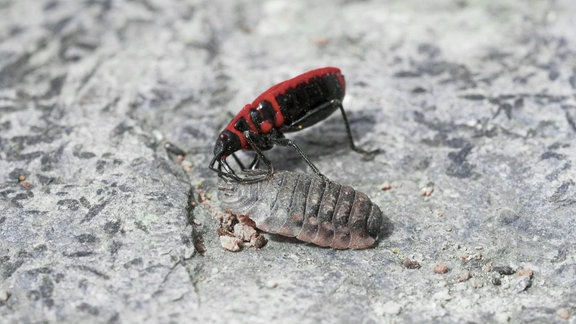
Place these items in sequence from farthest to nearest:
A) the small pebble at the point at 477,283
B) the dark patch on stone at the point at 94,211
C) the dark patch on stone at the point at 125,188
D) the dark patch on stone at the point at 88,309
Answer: the dark patch on stone at the point at 125,188, the dark patch on stone at the point at 94,211, the small pebble at the point at 477,283, the dark patch on stone at the point at 88,309

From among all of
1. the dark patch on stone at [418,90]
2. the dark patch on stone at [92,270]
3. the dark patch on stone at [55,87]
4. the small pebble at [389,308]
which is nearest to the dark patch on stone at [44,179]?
the dark patch on stone at [92,270]

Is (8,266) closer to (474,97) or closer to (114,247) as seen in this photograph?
(114,247)

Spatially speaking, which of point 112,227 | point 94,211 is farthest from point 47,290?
point 94,211

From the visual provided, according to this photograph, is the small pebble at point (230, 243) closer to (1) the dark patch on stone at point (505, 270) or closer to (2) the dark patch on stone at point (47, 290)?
(2) the dark patch on stone at point (47, 290)

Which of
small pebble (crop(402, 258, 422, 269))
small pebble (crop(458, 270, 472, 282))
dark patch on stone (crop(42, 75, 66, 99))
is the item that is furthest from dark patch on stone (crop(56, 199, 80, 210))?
small pebble (crop(458, 270, 472, 282))

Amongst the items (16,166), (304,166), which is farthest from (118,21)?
(304,166)

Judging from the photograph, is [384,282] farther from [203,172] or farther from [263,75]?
[263,75]
